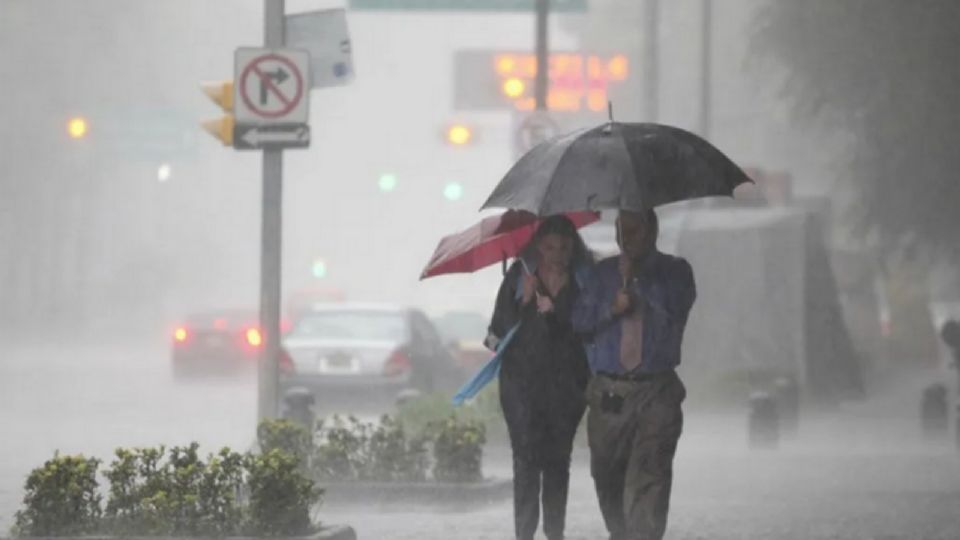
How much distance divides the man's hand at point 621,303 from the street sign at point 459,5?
66.9ft

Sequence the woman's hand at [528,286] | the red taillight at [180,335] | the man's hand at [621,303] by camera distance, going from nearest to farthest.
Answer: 1. the man's hand at [621,303]
2. the woman's hand at [528,286]
3. the red taillight at [180,335]

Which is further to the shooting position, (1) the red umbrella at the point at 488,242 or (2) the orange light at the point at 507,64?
(2) the orange light at the point at 507,64

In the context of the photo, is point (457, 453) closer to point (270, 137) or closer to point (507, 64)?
point (270, 137)

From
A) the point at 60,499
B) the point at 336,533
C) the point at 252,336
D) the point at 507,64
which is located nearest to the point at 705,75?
the point at 507,64

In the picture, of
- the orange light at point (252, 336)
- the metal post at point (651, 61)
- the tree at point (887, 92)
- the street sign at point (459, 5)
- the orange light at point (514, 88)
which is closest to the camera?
the street sign at point (459, 5)

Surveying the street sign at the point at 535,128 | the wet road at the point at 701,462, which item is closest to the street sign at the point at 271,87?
the wet road at the point at 701,462

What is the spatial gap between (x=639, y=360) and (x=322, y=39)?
9325 mm

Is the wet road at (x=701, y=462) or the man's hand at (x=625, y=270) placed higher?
the man's hand at (x=625, y=270)

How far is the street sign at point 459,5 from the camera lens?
103 feet

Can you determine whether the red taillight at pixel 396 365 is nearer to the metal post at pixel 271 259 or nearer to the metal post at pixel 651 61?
the metal post at pixel 651 61

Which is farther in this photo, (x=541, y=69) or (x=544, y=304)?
(x=541, y=69)

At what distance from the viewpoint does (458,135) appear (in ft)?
138

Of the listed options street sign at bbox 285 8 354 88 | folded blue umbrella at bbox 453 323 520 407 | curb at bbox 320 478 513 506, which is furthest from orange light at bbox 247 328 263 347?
folded blue umbrella at bbox 453 323 520 407

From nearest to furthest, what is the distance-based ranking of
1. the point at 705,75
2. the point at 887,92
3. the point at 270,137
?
the point at 270,137 → the point at 887,92 → the point at 705,75
